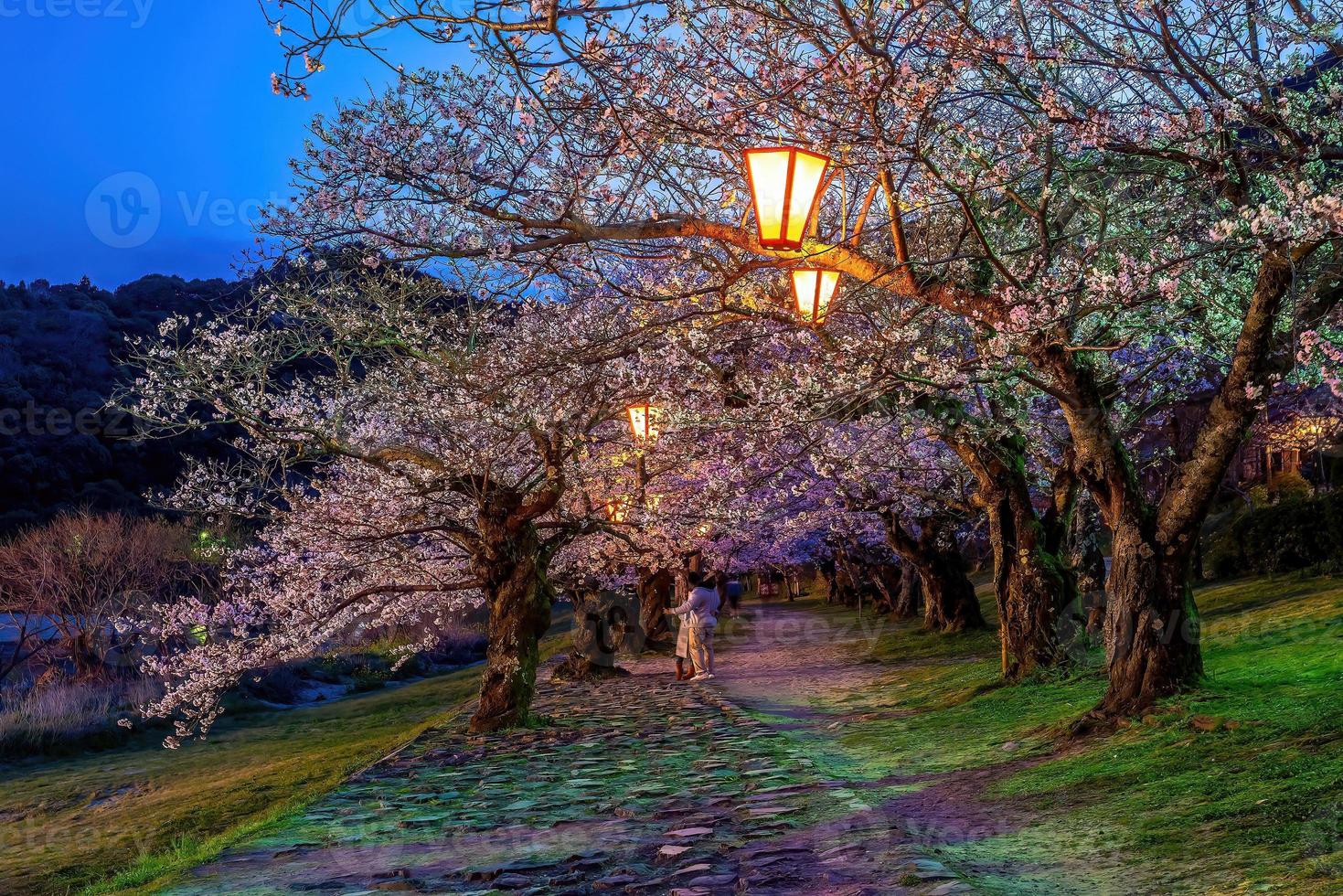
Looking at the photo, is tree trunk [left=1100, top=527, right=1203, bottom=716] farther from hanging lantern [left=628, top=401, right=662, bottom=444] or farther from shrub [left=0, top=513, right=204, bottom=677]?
shrub [left=0, top=513, right=204, bottom=677]

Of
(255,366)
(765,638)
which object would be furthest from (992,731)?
(765,638)

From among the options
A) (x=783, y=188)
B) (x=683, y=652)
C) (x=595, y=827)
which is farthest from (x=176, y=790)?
(x=783, y=188)

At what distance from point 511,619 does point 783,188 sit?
9653 mm

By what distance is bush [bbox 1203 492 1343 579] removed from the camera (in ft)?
63.4

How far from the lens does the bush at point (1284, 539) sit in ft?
63.4

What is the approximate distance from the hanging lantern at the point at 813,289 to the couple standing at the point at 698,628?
1106cm

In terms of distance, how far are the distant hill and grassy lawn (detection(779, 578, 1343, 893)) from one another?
37.6 m

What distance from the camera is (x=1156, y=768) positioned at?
7.86 meters

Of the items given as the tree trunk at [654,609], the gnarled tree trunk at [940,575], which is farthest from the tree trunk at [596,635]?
the gnarled tree trunk at [940,575]

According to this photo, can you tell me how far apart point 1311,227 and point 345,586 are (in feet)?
55.7

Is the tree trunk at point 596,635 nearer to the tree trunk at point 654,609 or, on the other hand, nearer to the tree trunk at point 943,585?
the tree trunk at point 654,609
